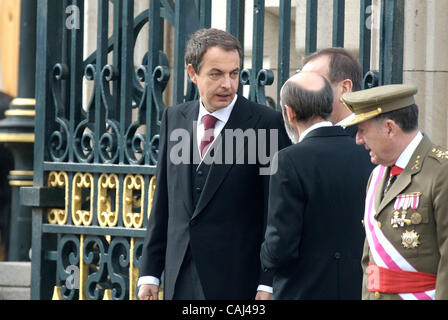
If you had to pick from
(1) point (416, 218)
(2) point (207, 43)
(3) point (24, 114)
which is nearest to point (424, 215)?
(1) point (416, 218)

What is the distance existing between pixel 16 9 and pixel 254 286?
698 cm

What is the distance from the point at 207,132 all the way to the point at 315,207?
2.85 feet

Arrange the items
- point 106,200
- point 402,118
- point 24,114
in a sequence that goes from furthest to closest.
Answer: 1. point 24,114
2. point 106,200
3. point 402,118

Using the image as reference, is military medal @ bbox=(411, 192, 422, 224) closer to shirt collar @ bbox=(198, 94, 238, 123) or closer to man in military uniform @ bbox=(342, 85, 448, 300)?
man in military uniform @ bbox=(342, 85, 448, 300)

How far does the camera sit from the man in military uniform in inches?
156

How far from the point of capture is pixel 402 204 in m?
4.04

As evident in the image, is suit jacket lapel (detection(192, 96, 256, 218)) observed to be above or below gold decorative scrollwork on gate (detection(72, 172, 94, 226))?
above

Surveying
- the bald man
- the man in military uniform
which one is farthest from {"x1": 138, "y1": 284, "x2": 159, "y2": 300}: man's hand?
the man in military uniform

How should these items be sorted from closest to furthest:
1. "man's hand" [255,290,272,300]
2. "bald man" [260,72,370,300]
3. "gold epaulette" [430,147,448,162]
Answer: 1. "gold epaulette" [430,147,448,162]
2. "bald man" [260,72,370,300]
3. "man's hand" [255,290,272,300]

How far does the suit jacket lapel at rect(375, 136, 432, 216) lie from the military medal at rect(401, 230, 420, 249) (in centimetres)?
15

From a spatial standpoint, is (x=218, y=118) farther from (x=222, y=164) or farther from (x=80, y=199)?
(x=80, y=199)

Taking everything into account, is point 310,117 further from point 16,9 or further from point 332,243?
point 16,9

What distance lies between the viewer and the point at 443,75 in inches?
271

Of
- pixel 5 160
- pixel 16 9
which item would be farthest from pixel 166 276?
pixel 16 9
